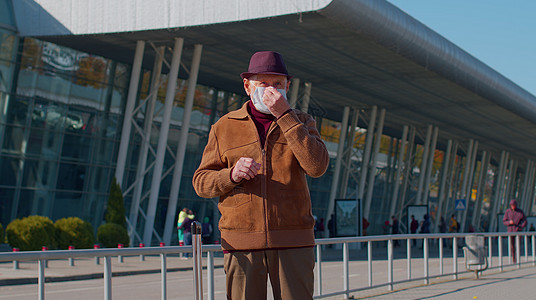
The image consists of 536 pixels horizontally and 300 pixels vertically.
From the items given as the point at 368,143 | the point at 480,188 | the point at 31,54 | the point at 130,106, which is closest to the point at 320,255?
the point at 130,106

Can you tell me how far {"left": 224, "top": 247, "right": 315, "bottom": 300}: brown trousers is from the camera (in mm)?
3574

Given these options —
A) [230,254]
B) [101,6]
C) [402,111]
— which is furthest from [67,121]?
[230,254]

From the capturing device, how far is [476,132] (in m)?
48.5

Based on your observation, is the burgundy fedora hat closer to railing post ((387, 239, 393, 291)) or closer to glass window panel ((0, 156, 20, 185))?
railing post ((387, 239, 393, 291))

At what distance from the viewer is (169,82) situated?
25.0m

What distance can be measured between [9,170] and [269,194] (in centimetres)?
2486

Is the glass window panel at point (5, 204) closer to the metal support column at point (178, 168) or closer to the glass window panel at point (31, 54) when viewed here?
the glass window panel at point (31, 54)

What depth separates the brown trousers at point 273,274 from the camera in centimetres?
357

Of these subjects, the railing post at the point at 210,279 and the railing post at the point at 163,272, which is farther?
the railing post at the point at 210,279

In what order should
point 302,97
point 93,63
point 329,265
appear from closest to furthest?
point 329,265 < point 93,63 < point 302,97

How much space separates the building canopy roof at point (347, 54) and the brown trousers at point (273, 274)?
1595 centimetres

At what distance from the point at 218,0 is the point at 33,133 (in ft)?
35.0

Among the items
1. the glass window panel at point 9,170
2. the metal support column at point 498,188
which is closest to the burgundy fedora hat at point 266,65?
the glass window panel at point 9,170

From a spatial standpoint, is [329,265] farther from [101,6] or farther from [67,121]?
[67,121]
